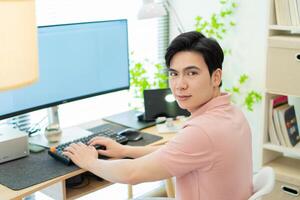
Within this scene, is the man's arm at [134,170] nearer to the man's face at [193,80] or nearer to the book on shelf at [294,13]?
the man's face at [193,80]

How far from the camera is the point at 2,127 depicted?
6.99ft

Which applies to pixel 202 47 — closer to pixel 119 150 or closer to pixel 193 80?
pixel 193 80

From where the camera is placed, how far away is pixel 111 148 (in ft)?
6.53

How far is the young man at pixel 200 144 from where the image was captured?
1538 millimetres

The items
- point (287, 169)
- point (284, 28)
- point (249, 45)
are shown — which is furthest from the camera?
point (249, 45)

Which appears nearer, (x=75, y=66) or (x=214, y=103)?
(x=214, y=103)

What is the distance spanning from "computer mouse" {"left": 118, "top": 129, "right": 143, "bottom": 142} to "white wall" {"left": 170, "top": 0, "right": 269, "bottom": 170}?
961 mm

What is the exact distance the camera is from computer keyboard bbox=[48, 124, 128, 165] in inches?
76.7

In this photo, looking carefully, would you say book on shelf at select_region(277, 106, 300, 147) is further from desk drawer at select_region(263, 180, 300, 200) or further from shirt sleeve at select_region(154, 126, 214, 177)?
shirt sleeve at select_region(154, 126, 214, 177)

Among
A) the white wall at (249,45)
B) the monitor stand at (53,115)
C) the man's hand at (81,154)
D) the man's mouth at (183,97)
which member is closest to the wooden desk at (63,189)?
the man's hand at (81,154)

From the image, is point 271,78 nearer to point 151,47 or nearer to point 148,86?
point 148,86

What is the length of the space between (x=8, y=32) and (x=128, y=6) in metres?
2.04

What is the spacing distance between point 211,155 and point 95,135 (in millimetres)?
798

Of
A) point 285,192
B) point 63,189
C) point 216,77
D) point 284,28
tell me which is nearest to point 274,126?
point 285,192
